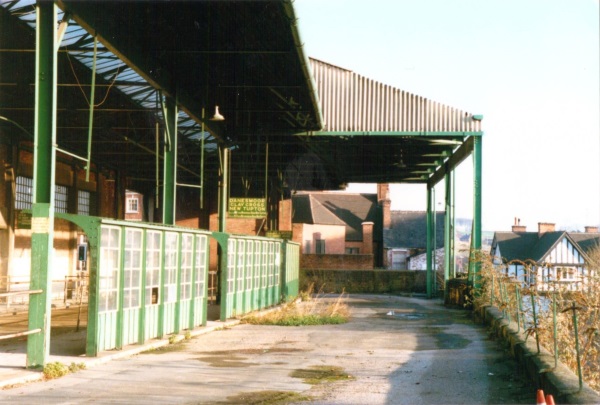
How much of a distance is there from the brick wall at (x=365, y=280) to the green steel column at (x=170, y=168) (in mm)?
23612

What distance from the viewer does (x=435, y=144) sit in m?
27.9

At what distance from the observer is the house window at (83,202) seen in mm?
30425

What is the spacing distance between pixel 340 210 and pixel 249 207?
133ft

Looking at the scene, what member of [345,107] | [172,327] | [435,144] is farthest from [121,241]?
[435,144]

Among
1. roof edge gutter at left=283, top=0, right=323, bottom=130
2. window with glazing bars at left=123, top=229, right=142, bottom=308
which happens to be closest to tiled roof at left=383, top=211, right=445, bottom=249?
roof edge gutter at left=283, top=0, right=323, bottom=130

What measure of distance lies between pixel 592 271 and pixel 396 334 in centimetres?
535

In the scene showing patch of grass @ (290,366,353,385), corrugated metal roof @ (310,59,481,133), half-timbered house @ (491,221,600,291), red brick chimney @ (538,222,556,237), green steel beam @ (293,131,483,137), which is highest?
corrugated metal roof @ (310,59,481,133)

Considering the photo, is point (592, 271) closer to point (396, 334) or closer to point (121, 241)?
point (396, 334)

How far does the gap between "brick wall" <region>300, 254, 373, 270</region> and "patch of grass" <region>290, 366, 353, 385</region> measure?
33.9 meters

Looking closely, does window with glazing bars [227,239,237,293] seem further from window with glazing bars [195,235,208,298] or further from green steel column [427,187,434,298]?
green steel column [427,187,434,298]

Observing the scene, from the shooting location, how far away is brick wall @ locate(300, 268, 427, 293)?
135ft

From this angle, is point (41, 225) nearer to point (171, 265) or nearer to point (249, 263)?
point (171, 265)

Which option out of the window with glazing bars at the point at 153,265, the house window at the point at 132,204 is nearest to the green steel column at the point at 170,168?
the window with glazing bars at the point at 153,265

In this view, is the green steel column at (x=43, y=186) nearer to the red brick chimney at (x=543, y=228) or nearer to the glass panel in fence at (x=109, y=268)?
the glass panel in fence at (x=109, y=268)
